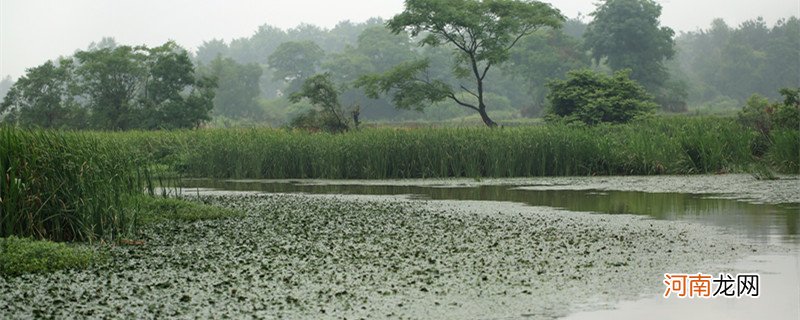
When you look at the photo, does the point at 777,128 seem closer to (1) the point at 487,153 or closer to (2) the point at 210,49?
(1) the point at 487,153

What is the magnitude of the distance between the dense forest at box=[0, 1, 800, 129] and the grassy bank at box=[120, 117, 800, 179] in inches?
397

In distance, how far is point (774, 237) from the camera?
10.9 meters

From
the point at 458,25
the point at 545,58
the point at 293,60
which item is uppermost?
the point at 293,60

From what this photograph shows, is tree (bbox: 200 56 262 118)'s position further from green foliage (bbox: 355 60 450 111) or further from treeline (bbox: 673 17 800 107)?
green foliage (bbox: 355 60 450 111)

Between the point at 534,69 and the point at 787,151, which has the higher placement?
the point at 534,69

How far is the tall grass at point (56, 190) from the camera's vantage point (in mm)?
10562

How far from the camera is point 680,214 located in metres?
13.9

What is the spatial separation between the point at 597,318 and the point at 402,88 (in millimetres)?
34749

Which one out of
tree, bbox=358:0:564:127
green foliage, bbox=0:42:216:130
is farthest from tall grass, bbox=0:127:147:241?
green foliage, bbox=0:42:216:130

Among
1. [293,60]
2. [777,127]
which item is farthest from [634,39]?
[293,60]

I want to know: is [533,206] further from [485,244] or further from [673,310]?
[673,310]

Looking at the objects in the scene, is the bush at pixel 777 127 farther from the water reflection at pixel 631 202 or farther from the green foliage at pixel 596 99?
the water reflection at pixel 631 202

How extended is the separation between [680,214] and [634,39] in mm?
50295

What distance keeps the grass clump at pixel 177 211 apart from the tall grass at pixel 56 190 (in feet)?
5.82
